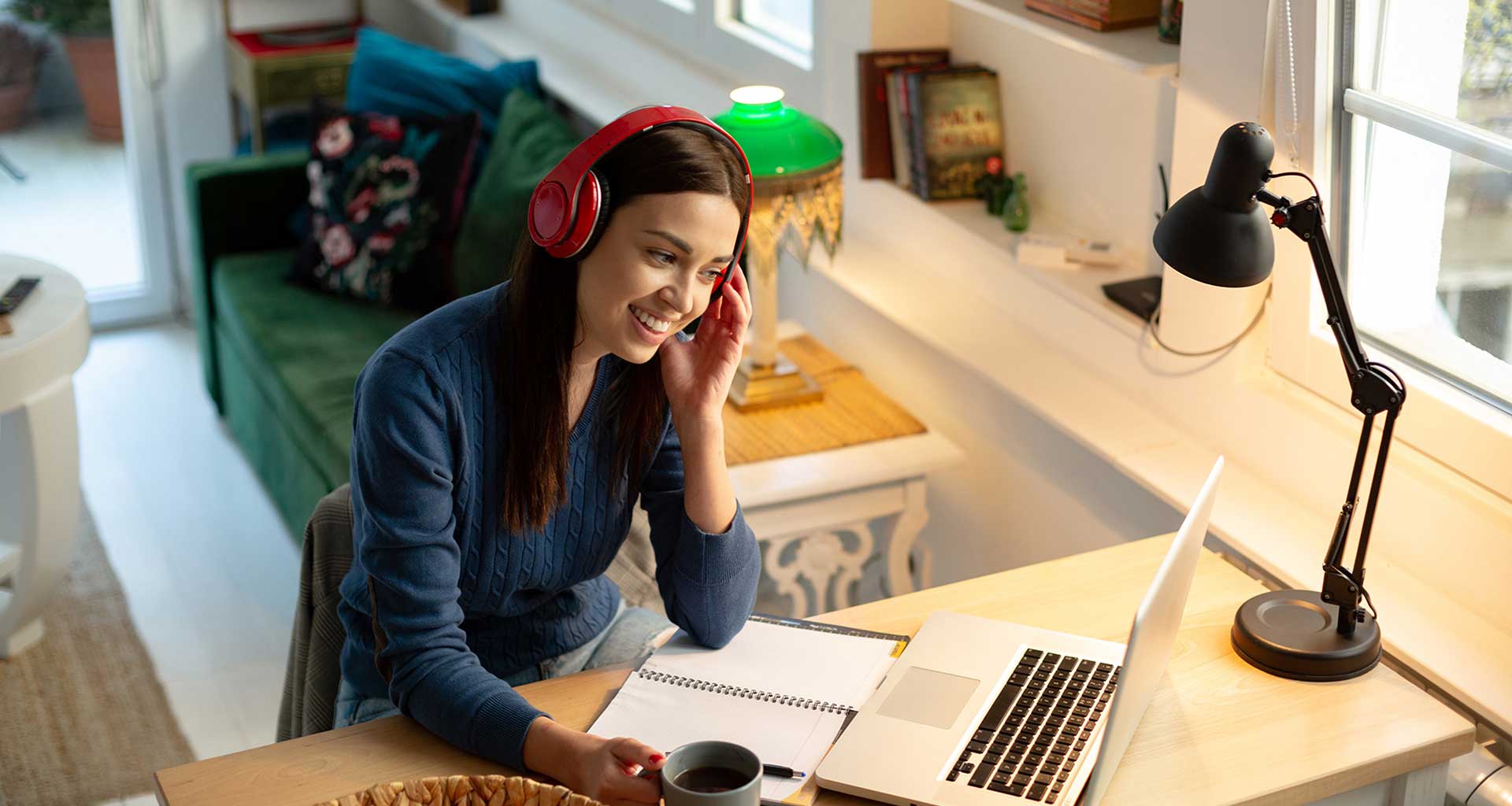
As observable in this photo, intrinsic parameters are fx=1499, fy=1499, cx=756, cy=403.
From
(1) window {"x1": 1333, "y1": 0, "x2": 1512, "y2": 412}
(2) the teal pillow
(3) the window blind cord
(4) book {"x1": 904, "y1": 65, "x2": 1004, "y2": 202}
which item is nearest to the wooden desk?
(1) window {"x1": 1333, "y1": 0, "x2": 1512, "y2": 412}

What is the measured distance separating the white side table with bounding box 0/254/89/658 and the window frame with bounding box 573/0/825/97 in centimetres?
128

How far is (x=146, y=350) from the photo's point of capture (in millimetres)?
4133

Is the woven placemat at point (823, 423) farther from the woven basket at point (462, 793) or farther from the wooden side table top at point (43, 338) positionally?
Result: the wooden side table top at point (43, 338)

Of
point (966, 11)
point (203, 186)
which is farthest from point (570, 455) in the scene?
point (203, 186)

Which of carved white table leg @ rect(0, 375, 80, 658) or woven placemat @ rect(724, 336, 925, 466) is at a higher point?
woven placemat @ rect(724, 336, 925, 466)

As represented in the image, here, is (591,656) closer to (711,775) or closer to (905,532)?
(711,775)

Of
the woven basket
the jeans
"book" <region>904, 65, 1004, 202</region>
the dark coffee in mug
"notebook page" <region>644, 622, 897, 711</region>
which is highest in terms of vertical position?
"book" <region>904, 65, 1004, 202</region>

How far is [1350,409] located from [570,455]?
0.89 m

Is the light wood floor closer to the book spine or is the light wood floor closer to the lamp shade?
the book spine

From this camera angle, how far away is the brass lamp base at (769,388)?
2.35 meters

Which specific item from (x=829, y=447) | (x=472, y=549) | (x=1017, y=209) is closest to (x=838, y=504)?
(x=829, y=447)

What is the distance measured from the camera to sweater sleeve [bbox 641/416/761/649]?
1.48 meters

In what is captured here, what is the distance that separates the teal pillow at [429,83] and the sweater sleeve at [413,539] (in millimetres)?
2084

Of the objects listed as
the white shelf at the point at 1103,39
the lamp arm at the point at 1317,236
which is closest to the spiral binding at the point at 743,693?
the lamp arm at the point at 1317,236
